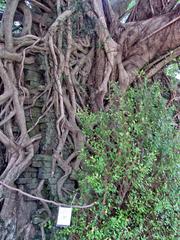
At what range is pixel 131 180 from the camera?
1.69 m

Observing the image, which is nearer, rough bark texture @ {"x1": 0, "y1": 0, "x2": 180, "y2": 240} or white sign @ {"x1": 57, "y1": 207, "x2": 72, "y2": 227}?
white sign @ {"x1": 57, "y1": 207, "x2": 72, "y2": 227}

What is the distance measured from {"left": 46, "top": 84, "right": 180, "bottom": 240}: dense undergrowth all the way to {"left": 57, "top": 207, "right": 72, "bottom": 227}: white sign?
0.05 metres

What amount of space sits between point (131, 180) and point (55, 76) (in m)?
1.04

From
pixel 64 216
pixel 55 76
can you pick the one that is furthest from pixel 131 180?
pixel 55 76

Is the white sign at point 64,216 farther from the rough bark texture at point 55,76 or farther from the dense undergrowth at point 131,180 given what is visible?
the rough bark texture at point 55,76

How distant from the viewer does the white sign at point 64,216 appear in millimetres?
1735

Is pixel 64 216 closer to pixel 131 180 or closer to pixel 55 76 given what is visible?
pixel 131 180

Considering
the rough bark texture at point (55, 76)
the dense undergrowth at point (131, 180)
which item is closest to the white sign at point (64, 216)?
the dense undergrowth at point (131, 180)

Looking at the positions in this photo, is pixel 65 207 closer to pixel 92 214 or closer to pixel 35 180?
pixel 92 214

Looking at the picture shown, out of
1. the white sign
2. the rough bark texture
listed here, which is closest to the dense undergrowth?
the white sign

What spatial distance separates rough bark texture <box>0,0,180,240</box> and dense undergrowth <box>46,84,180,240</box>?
0.32 m

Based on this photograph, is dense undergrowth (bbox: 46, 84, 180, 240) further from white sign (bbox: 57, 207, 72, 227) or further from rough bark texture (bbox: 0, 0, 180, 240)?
rough bark texture (bbox: 0, 0, 180, 240)

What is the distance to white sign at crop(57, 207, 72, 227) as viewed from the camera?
5.69 feet

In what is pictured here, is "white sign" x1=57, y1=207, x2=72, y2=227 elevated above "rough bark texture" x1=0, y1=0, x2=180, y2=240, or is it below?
below
